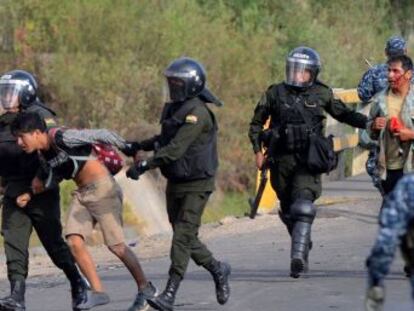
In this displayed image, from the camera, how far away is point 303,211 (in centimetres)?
1153

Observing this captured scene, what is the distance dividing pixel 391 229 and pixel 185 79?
12.0ft

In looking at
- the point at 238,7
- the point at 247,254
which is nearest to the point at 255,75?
the point at 238,7

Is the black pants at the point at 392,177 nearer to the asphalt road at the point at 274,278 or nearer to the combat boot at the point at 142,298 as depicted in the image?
the asphalt road at the point at 274,278

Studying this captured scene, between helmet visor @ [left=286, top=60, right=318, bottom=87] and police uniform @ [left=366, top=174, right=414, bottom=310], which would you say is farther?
helmet visor @ [left=286, top=60, right=318, bottom=87]

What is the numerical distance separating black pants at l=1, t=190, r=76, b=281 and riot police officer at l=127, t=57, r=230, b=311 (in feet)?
2.62

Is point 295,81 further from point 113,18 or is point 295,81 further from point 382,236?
point 113,18

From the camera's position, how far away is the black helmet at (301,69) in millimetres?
11602

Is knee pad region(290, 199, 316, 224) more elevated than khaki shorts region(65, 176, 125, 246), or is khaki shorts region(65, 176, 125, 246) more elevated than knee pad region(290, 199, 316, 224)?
khaki shorts region(65, 176, 125, 246)

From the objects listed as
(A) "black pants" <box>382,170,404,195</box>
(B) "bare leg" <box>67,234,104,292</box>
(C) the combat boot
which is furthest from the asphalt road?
(A) "black pants" <box>382,170,404,195</box>

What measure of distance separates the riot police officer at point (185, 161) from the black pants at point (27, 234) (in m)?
0.80

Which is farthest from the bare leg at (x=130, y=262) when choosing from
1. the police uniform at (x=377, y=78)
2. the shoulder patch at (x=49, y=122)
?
the police uniform at (x=377, y=78)

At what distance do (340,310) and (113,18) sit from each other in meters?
15.5

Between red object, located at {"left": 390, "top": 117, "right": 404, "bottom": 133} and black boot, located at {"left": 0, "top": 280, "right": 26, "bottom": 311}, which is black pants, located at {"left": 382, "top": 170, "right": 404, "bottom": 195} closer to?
red object, located at {"left": 390, "top": 117, "right": 404, "bottom": 133}

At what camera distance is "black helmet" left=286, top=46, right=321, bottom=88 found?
11602 mm
